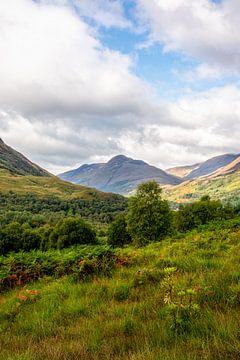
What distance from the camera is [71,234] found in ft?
279

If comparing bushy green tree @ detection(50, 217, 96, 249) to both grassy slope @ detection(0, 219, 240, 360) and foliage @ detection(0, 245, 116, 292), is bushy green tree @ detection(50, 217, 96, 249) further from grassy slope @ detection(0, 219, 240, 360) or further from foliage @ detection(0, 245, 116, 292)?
grassy slope @ detection(0, 219, 240, 360)

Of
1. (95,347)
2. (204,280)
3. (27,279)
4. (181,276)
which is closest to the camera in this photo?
(95,347)

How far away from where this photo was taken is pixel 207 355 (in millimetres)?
4293

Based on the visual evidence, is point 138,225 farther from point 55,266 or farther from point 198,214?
point 55,266

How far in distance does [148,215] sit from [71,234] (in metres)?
37.1

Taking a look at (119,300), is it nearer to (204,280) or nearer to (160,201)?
(204,280)

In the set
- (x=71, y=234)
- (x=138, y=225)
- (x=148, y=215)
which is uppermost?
(x=148, y=215)

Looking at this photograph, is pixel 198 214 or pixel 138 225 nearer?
pixel 138 225

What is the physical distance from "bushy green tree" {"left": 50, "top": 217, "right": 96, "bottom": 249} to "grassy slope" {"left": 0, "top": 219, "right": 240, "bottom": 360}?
247 ft

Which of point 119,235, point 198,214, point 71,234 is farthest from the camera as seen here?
point 119,235

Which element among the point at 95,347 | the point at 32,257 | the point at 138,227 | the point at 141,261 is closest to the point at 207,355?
the point at 95,347

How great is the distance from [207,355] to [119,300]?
4.24 metres

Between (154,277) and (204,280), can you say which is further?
(154,277)

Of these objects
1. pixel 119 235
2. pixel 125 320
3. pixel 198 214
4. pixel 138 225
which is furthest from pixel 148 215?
pixel 125 320
